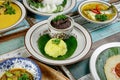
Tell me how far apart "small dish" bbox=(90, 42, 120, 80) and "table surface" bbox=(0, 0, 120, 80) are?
0.06 m

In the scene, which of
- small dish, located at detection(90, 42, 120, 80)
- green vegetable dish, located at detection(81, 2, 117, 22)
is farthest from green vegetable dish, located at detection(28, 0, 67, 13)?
small dish, located at detection(90, 42, 120, 80)

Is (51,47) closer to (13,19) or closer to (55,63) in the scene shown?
(55,63)

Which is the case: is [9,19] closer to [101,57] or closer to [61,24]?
[61,24]

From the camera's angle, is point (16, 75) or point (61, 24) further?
point (61, 24)

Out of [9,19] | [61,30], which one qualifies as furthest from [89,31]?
[9,19]

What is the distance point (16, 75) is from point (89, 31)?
466mm

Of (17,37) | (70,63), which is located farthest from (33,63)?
(17,37)

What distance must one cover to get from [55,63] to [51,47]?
8 centimetres

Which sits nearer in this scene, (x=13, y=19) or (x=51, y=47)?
(x=51, y=47)

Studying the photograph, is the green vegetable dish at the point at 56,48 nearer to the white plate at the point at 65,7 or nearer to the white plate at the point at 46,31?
the white plate at the point at 46,31

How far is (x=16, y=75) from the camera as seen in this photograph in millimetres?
848

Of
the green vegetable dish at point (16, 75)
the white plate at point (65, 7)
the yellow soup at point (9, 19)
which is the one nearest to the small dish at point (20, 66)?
Answer: the green vegetable dish at point (16, 75)

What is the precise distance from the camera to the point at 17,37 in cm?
109

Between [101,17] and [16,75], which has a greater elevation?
[101,17]
